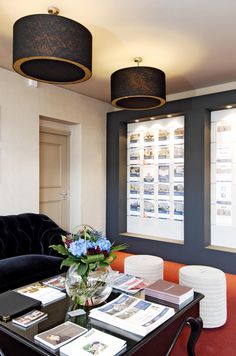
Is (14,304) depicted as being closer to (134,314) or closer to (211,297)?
(134,314)

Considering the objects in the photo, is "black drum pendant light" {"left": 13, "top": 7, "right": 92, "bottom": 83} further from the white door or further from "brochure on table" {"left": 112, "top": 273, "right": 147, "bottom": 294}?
the white door

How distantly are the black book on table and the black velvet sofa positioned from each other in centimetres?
82

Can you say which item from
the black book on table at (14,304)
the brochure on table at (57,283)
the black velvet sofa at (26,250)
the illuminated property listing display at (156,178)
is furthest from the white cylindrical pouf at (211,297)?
the illuminated property listing display at (156,178)

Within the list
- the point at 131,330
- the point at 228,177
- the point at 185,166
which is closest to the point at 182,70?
the point at 185,166

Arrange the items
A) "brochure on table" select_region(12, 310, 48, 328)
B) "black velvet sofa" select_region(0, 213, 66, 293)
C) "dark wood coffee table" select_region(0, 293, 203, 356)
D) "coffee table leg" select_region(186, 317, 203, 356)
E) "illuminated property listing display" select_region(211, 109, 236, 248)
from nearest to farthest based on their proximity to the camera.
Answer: "dark wood coffee table" select_region(0, 293, 203, 356), "brochure on table" select_region(12, 310, 48, 328), "coffee table leg" select_region(186, 317, 203, 356), "black velvet sofa" select_region(0, 213, 66, 293), "illuminated property listing display" select_region(211, 109, 236, 248)

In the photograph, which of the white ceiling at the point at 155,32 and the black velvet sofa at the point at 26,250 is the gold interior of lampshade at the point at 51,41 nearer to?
the white ceiling at the point at 155,32

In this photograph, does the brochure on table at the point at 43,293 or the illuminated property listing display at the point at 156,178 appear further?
the illuminated property listing display at the point at 156,178

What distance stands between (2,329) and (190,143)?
356cm

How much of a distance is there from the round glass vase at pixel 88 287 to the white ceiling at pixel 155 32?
2.15 m

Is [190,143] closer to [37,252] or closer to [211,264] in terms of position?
[211,264]

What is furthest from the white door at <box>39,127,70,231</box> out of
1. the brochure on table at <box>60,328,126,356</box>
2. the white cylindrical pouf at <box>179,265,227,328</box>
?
the brochure on table at <box>60,328,126,356</box>

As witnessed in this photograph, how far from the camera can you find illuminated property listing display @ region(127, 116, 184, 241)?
184 inches

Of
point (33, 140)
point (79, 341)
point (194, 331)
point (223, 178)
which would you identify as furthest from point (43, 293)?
point (223, 178)

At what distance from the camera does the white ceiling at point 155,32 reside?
239 cm
